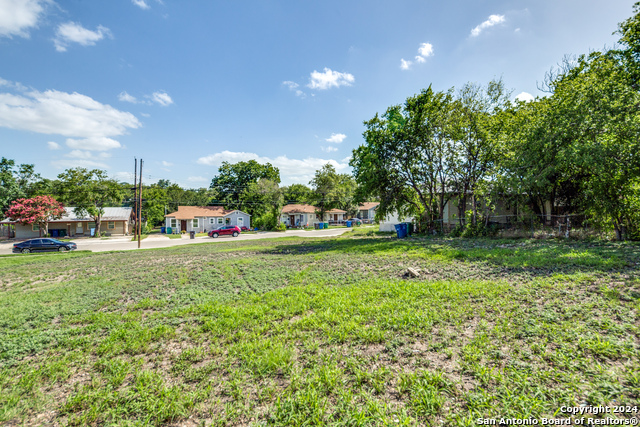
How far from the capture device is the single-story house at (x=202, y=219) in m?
38.1

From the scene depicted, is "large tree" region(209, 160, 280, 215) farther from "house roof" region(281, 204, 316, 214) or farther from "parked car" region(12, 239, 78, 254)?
"parked car" region(12, 239, 78, 254)

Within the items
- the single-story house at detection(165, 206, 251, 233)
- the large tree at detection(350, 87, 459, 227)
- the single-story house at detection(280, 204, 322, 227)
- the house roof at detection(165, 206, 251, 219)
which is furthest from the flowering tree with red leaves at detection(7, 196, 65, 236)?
the large tree at detection(350, 87, 459, 227)

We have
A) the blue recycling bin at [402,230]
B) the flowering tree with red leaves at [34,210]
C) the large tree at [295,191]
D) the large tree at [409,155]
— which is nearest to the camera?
the large tree at [409,155]

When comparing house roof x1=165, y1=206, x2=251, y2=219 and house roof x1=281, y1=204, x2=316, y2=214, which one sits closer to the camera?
house roof x1=165, y1=206, x2=251, y2=219

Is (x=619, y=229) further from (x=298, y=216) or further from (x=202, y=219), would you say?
(x=202, y=219)

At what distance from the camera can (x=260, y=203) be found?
43.3 meters

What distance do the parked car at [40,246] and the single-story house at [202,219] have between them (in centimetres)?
1656

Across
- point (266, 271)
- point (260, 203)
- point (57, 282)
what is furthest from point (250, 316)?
point (260, 203)

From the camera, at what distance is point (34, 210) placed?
2686 centimetres

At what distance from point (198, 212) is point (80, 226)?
46.1 ft

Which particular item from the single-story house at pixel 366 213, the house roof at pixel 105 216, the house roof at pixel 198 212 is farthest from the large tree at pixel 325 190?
the house roof at pixel 105 216

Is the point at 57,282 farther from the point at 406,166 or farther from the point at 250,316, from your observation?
the point at 406,166

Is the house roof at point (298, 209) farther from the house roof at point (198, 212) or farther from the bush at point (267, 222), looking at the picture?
the house roof at point (198, 212)

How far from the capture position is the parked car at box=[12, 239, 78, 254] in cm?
1945
